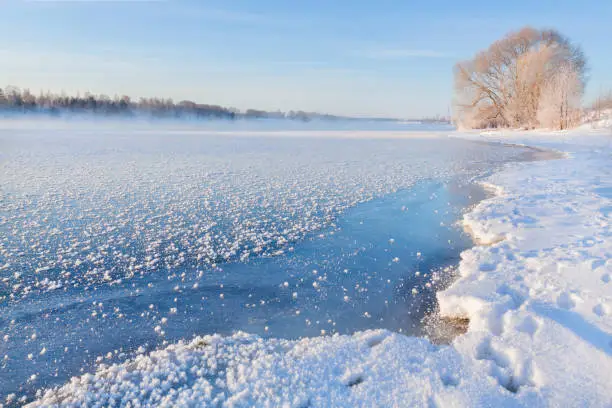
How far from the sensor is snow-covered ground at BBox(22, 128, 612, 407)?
2672 mm

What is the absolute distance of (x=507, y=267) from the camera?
4734mm

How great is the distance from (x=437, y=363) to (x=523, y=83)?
155 ft

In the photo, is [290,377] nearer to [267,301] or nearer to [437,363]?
[437,363]

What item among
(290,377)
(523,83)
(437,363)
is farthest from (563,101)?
(290,377)

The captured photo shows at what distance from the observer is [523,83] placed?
140ft

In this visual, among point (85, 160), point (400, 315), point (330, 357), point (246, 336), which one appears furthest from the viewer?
point (85, 160)

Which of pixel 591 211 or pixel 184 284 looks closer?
pixel 184 284

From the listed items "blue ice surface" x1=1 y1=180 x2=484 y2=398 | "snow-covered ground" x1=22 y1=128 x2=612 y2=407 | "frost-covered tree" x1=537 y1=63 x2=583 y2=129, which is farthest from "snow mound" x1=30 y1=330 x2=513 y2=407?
"frost-covered tree" x1=537 y1=63 x2=583 y2=129

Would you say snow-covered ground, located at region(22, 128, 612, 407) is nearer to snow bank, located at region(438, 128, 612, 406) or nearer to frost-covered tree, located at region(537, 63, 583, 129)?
snow bank, located at region(438, 128, 612, 406)

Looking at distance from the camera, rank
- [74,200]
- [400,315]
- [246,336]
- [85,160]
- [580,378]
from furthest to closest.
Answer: [85,160], [74,200], [400,315], [246,336], [580,378]

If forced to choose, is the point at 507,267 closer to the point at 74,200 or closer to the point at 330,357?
the point at 330,357

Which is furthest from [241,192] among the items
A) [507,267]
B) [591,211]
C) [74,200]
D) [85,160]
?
[85,160]

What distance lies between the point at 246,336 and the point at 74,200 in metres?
6.73

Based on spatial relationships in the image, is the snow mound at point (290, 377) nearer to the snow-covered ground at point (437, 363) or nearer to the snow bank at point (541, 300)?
the snow-covered ground at point (437, 363)
